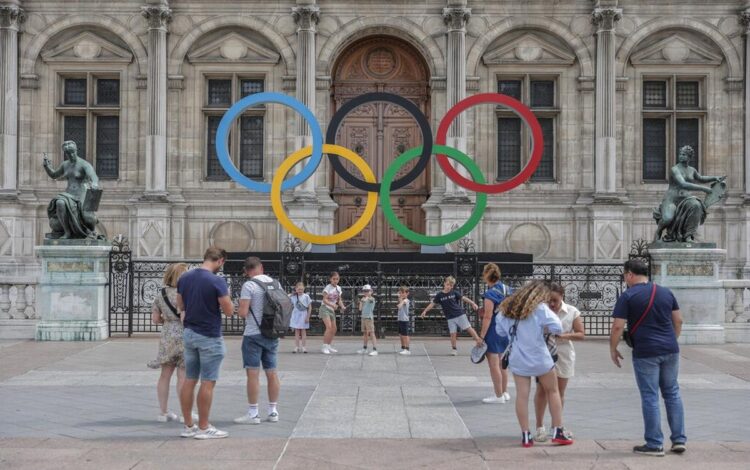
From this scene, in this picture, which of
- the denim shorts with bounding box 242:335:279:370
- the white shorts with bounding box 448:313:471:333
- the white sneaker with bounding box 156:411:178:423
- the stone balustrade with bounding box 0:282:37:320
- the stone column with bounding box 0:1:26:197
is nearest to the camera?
the denim shorts with bounding box 242:335:279:370

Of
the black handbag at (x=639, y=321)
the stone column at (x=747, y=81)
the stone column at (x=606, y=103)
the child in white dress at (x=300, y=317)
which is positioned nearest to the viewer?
the black handbag at (x=639, y=321)

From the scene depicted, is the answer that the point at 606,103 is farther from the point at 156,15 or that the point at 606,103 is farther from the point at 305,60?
the point at 156,15

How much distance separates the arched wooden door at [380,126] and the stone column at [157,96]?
231 inches

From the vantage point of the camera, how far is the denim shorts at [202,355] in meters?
9.73

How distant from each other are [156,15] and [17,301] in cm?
1270

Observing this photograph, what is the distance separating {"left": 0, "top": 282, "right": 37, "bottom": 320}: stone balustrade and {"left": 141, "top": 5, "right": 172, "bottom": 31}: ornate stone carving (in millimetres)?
12156

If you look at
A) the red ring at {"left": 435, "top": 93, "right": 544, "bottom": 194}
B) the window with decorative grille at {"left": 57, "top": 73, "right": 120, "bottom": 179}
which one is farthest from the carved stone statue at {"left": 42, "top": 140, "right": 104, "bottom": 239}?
the window with decorative grille at {"left": 57, "top": 73, "right": 120, "bottom": 179}

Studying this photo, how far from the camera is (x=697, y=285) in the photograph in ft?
66.7

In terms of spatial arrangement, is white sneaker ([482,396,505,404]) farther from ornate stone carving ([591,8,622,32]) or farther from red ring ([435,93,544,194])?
ornate stone carving ([591,8,622,32])

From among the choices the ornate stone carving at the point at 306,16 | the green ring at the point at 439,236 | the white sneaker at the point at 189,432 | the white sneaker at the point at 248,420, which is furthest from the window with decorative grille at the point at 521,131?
the white sneaker at the point at 189,432

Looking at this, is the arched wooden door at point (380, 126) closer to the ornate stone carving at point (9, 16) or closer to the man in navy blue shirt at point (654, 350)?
the ornate stone carving at point (9, 16)

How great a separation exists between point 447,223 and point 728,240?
377 inches

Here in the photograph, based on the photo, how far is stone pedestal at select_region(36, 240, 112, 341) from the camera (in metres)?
19.9

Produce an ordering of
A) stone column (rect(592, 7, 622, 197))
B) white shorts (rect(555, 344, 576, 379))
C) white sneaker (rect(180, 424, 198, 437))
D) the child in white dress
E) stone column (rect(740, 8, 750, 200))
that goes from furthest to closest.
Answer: stone column (rect(740, 8, 750, 200)), stone column (rect(592, 7, 622, 197)), the child in white dress, white shorts (rect(555, 344, 576, 379)), white sneaker (rect(180, 424, 198, 437))
